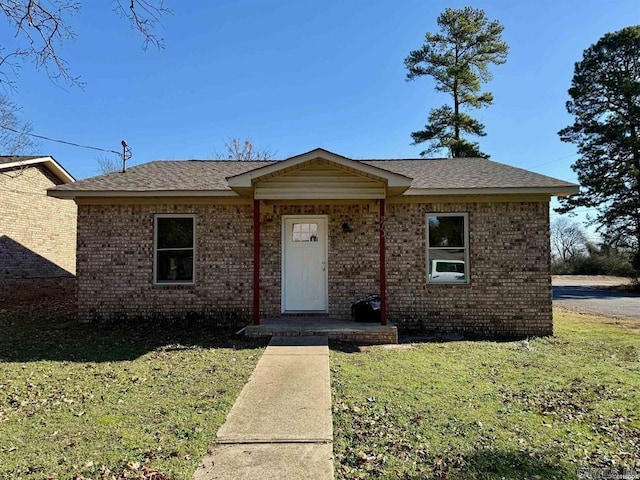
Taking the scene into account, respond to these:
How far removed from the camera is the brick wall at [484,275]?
8211 millimetres

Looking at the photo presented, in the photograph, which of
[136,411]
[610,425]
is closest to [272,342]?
[136,411]

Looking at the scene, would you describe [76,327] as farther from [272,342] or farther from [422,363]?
[422,363]

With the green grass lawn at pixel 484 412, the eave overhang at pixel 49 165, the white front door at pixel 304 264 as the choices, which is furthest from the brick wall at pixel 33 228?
the green grass lawn at pixel 484 412

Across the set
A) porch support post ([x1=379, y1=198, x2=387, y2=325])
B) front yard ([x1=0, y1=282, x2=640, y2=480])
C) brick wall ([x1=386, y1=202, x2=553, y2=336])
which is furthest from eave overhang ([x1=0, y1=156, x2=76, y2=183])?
brick wall ([x1=386, y1=202, x2=553, y2=336])

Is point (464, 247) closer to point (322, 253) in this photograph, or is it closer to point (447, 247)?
point (447, 247)

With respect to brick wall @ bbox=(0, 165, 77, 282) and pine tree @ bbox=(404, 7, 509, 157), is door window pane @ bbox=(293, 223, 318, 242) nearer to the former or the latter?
brick wall @ bbox=(0, 165, 77, 282)

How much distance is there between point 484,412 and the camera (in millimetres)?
4117

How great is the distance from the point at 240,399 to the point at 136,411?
3.36 feet

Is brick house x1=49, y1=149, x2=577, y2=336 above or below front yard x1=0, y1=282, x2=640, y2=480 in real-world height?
above

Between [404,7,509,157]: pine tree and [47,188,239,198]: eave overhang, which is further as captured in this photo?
[404,7,509,157]: pine tree

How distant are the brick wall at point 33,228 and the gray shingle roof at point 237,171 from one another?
6.08 metres

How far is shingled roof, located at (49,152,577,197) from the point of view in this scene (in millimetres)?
8102

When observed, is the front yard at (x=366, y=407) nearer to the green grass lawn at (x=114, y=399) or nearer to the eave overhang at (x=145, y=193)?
the green grass lawn at (x=114, y=399)

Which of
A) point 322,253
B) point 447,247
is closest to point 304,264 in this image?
point 322,253
